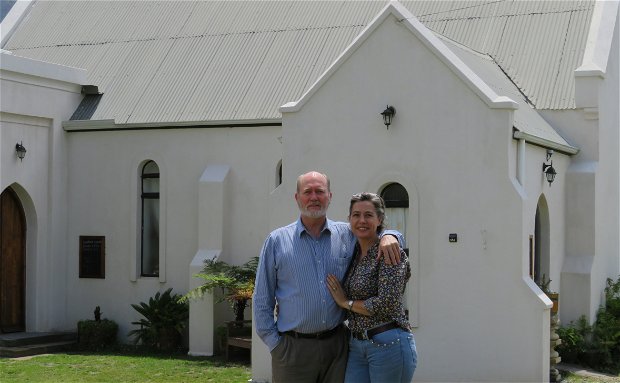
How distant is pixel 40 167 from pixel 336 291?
14.0m

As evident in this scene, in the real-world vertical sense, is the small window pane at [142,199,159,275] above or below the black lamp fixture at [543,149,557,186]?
below

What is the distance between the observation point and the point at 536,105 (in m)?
18.3

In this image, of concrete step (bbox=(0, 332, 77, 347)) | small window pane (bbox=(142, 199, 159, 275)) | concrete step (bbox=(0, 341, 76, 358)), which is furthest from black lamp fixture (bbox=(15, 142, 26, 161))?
concrete step (bbox=(0, 341, 76, 358))

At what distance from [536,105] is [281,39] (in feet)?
19.0

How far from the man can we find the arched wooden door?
1321 cm

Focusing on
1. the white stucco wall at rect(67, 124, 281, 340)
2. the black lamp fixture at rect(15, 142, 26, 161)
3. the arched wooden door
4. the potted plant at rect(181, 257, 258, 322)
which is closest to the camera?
the potted plant at rect(181, 257, 258, 322)

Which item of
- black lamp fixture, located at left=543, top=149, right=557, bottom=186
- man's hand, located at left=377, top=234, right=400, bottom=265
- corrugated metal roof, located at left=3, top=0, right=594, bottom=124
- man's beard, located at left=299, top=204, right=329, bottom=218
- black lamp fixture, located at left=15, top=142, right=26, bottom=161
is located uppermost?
corrugated metal roof, located at left=3, top=0, right=594, bottom=124

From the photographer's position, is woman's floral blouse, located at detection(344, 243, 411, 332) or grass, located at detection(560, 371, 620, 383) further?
grass, located at detection(560, 371, 620, 383)

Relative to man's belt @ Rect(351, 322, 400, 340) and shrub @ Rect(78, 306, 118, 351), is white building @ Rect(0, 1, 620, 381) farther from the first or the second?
man's belt @ Rect(351, 322, 400, 340)

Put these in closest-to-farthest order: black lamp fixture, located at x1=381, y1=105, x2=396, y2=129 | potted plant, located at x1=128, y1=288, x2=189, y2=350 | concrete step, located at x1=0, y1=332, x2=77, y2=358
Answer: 1. black lamp fixture, located at x1=381, y1=105, x2=396, y2=129
2. concrete step, located at x1=0, y1=332, x2=77, y2=358
3. potted plant, located at x1=128, y1=288, x2=189, y2=350

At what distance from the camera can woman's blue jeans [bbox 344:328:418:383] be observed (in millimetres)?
7195

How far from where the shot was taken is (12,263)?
1995cm

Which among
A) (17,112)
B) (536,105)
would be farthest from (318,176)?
(17,112)

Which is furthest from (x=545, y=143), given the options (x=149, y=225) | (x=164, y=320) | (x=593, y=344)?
(x=149, y=225)
